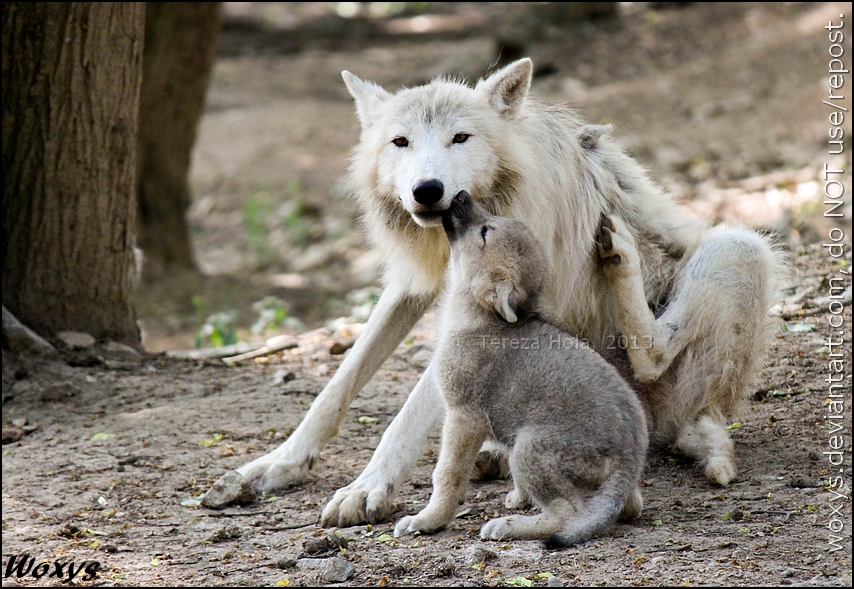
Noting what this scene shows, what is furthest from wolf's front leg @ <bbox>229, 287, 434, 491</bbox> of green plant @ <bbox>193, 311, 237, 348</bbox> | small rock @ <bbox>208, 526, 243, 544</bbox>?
green plant @ <bbox>193, 311, 237, 348</bbox>

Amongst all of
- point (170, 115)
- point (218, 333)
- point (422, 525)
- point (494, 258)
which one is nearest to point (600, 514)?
point (422, 525)

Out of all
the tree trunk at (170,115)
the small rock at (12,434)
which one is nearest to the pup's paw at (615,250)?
the small rock at (12,434)

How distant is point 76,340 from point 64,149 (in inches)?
51.5

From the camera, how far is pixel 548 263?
4.30 m

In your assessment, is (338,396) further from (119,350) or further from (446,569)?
(119,350)

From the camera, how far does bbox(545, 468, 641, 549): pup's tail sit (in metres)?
3.47

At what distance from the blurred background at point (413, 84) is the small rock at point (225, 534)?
360cm

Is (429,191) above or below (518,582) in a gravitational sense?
above

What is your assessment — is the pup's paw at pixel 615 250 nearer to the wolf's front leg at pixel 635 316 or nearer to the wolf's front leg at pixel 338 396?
the wolf's front leg at pixel 635 316

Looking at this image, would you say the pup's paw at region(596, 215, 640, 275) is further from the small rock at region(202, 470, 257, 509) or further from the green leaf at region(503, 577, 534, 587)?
the small rock at region(202, 470, 257, 509)

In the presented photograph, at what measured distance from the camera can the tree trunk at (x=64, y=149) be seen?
6008 millimetres

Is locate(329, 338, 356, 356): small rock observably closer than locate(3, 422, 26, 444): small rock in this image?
No

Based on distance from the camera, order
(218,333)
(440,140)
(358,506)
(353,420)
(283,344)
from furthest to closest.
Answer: (218,333) → (283,344) → (353,420) → (440,140) → (358,506)

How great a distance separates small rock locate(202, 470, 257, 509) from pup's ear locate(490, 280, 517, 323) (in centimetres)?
157
